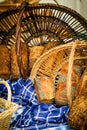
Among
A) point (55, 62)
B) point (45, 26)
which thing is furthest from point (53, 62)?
point (45, 26)

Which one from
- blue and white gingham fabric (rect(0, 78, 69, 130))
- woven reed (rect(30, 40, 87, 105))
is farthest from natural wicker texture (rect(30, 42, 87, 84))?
A: blue and white gingham fabric (rect(0, 78, 69, 130))

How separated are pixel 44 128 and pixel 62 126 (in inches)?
2.6

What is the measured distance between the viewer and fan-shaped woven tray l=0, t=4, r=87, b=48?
1.50m

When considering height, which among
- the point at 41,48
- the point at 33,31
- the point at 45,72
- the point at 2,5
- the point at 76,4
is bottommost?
the point at 45,72

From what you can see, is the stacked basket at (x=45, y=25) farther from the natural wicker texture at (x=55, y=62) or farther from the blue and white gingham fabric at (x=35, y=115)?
the blue and white gingham fabric at (x=35, y=115)

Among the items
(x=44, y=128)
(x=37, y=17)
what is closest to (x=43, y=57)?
(x=44, y=128)

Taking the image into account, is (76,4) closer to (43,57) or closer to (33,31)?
(33,31)

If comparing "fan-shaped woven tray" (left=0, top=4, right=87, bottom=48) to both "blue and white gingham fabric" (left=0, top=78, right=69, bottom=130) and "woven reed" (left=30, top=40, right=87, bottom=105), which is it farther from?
"blue and white gingham fabric" (left=0, top=78, right=69, bottom=130)

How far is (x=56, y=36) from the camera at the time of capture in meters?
1.52

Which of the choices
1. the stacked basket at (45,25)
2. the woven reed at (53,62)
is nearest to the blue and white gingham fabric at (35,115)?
the woven reed at (53,62)

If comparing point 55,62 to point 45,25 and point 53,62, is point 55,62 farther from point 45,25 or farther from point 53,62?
point 45,25

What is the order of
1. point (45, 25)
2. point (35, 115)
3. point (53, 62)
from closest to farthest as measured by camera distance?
1. point (35, 115)
2. point (53, 62)
3. point (45, 25)

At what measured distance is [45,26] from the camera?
152 cm

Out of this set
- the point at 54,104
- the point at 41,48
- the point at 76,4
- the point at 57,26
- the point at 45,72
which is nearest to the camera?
the point at 54,104
